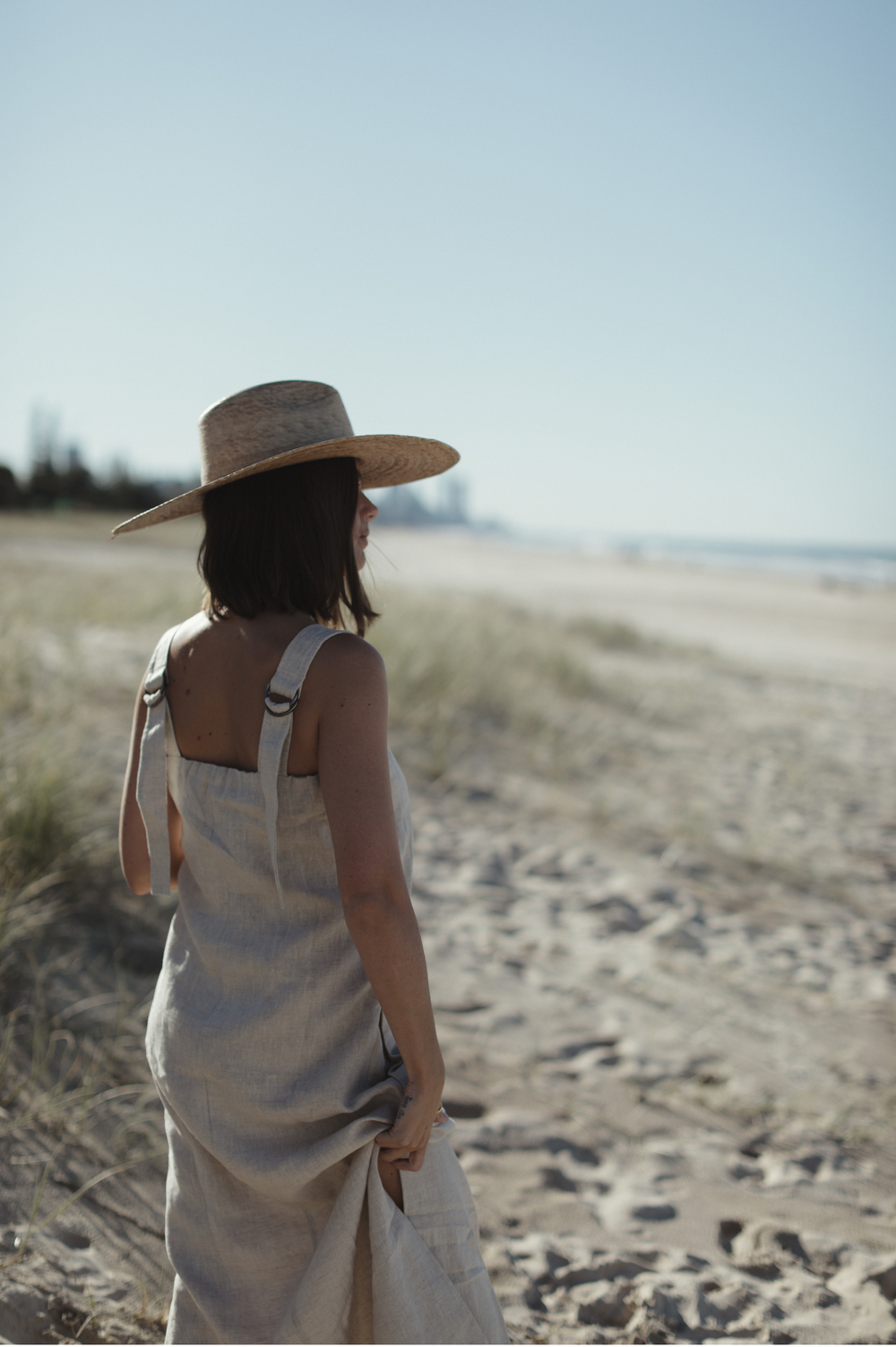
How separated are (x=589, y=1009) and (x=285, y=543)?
2.79 meters

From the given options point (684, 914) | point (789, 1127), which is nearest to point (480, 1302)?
point (789, 1127)

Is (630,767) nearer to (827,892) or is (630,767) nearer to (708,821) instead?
(708,821)

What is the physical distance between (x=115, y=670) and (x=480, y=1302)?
5243 mm

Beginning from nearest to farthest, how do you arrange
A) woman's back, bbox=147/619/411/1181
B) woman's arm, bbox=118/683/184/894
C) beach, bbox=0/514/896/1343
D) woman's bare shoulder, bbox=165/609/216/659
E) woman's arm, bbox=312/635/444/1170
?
woman's arm, bbox=312/635/444/1170 → woman's back, bbox=147/619/411/1181 → woman's bare shoulder, bbox=165/609/216/659 → woman's arm, bbox=118/683/184/894 → beach, bbox=0/514/896/1343

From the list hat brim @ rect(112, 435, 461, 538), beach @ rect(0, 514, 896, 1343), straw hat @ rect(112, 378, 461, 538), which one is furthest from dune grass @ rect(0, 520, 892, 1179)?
straw hat @ rect(112, 378, 461, 538)

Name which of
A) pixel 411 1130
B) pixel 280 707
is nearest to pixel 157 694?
pixel 280 707

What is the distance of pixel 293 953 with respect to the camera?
135cm

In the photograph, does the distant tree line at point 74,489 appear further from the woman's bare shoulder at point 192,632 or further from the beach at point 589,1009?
the woman's bare shoulder at point 192,632

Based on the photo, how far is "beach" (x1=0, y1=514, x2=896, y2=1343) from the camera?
2.13 m

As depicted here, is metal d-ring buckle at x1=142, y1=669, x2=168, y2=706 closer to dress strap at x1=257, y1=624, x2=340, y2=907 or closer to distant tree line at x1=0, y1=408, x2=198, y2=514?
dress strap at x1=257, y1=624, x2=340, y2=907

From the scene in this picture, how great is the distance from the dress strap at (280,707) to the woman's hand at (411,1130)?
0.38 metres

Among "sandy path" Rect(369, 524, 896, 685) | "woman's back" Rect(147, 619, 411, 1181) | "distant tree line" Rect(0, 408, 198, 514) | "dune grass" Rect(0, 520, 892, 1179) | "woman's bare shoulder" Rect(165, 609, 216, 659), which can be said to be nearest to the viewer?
"woman's back" Rect(147, 619, 411, 1181)

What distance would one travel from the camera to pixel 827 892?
4.92 meters

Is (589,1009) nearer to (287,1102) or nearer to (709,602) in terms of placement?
(287,1102)
